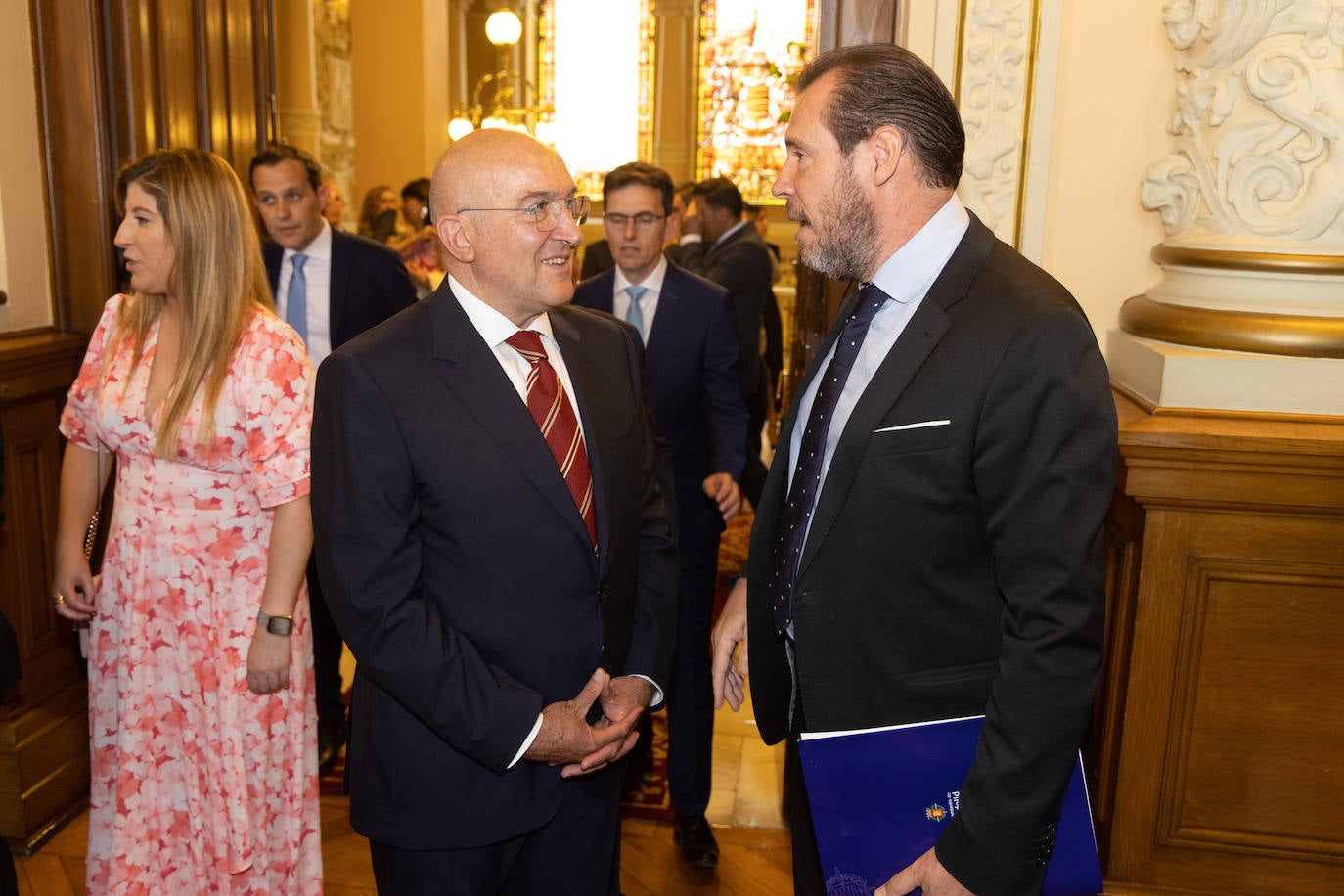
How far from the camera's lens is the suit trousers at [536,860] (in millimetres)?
1854

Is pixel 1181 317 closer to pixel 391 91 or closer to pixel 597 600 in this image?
pixel 597 600

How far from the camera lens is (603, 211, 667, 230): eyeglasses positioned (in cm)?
333

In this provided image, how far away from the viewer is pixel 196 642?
2.45 m

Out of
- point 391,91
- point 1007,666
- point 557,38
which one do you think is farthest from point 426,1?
point 1007,666

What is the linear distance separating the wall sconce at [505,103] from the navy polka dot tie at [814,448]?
8.99 m

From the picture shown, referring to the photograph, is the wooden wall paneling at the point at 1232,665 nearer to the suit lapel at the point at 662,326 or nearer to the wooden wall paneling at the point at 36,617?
the suit lapel at the point at 662,326

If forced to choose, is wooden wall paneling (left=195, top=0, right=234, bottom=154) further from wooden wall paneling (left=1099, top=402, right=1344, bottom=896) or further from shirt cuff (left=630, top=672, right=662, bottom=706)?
wooden wall paneling (left=1099, top=402, right=1344, bottom=896)

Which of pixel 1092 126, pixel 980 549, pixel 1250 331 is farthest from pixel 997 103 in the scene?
pixel 980 549

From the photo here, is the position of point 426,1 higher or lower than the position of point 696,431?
higher

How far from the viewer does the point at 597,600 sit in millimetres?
1916

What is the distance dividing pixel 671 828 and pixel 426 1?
30.0ft

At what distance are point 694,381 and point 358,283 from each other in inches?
50.9

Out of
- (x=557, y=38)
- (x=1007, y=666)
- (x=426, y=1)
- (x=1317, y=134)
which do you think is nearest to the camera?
(x=1007, y=666)

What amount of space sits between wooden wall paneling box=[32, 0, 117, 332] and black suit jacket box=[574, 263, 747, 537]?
5.68ft
